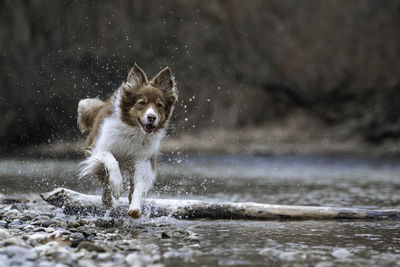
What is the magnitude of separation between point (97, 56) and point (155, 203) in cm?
2055

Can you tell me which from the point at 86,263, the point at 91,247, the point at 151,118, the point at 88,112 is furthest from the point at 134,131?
the point at 86,263

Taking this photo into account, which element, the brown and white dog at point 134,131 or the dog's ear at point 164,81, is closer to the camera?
the brown and white dog at point 134,131

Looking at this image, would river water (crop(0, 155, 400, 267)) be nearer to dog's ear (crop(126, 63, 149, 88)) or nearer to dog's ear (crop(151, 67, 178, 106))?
dog's ear (crop(151, 67, 178, 106))

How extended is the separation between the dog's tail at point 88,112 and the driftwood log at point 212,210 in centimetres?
121

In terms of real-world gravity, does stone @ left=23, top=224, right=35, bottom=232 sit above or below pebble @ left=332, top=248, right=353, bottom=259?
above

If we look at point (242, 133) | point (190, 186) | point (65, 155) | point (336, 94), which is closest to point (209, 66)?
point (242, 133)

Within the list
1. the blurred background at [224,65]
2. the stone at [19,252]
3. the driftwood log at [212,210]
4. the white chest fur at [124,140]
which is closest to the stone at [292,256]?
the stone at [19,252]

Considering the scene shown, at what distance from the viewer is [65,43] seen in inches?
1020

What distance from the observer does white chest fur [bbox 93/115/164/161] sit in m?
6.29

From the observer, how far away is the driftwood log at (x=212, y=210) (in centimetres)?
600

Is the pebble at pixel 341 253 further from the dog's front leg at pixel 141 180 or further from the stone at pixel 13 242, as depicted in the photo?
the stone at pixel 13 242

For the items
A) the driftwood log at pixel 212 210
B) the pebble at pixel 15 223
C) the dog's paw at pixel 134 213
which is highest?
the driftwood log at pixel 212 210

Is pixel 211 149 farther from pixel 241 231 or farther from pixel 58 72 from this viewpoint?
pixel 241 231

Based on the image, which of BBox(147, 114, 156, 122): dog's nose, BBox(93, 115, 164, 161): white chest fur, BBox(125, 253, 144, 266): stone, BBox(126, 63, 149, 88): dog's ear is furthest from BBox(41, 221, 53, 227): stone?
BBox(126, 63, 149, 88): dog's ear
